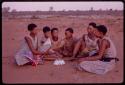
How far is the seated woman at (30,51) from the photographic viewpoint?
5516 mm

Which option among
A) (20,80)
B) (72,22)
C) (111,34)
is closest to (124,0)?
(20,80)

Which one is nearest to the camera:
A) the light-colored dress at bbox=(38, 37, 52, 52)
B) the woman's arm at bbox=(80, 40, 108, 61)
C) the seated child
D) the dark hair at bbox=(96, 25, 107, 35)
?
the woman's arm at bbox=(80, 40, 108, 61)

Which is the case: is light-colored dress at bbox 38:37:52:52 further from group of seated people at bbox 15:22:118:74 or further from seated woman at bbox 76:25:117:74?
seated woman at bbox 76:25:117:74

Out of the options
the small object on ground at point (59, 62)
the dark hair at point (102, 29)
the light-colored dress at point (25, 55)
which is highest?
the dark hair at point (102, 29)

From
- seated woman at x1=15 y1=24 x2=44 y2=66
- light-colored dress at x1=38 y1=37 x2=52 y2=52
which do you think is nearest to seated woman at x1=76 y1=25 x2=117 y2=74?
light-colored dress at x1=38 y1=37 x2=52 y2=52

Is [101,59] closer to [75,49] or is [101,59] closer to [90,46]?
[90,46]

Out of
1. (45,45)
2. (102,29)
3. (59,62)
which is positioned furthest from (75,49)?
(102,29)

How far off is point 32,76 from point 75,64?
2.60 feet

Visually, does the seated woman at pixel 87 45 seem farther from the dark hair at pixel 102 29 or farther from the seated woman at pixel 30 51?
the seated woman at pixel 30 51

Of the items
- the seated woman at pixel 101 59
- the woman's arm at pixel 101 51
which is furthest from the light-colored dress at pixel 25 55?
the woman's arm at pixel 101 51

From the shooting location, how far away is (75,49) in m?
5.74

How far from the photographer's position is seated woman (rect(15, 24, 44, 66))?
217 inches

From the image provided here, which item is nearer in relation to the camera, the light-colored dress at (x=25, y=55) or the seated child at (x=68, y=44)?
the light-colored dress at (x=25, y=55)

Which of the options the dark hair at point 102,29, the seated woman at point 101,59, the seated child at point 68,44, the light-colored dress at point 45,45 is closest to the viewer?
the seated woman at point 101,59
